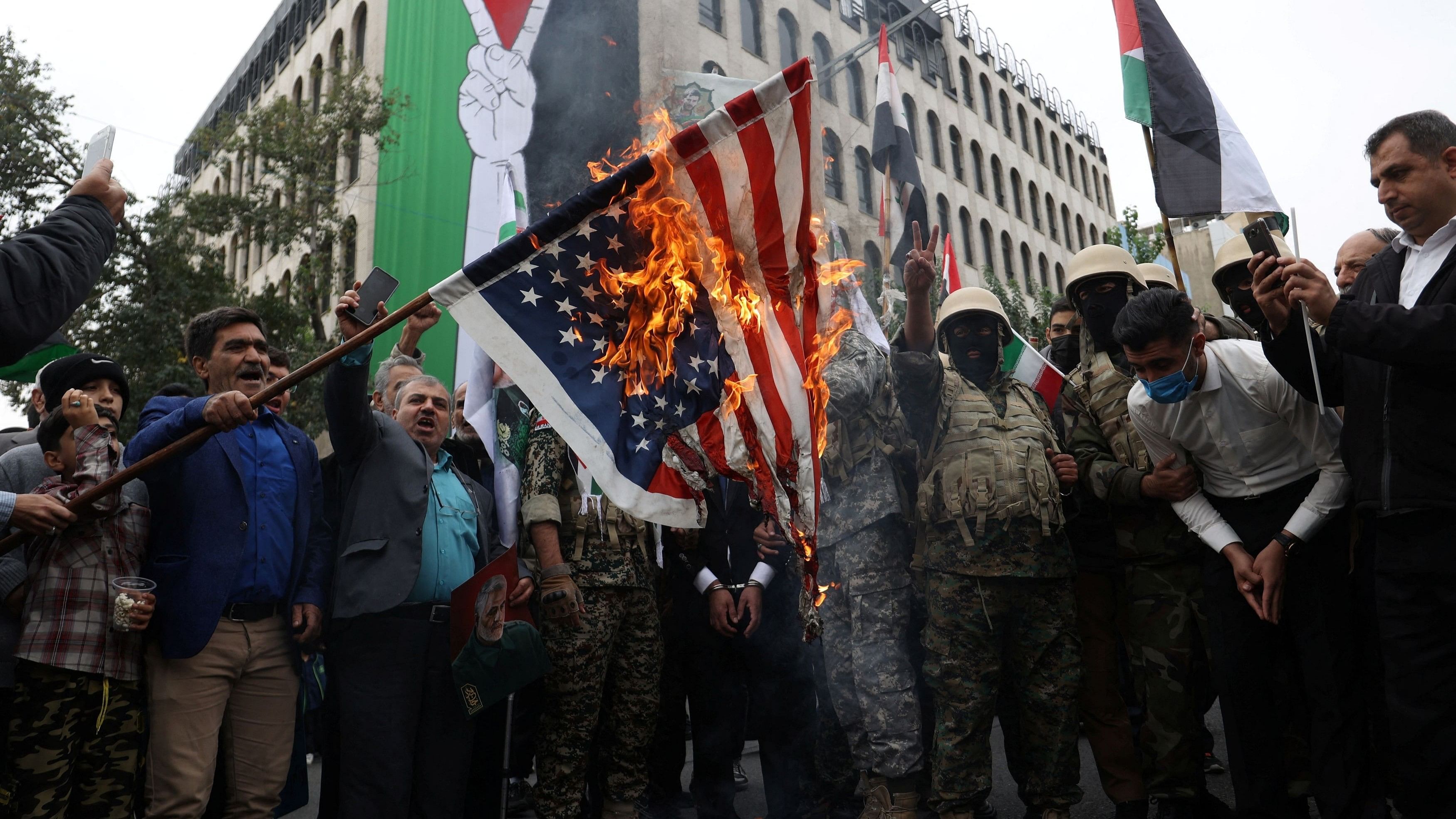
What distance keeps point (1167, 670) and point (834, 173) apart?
23032 millimetres

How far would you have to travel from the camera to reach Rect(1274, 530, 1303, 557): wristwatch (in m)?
3.67

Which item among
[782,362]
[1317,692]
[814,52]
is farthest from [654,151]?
[814,52]

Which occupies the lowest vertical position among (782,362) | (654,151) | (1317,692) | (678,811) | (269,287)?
(678,811)

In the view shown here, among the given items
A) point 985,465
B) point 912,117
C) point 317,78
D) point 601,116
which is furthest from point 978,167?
point 985,465

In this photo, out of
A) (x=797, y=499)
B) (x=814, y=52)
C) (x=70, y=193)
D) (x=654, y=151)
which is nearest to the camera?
(x=70, y=193)

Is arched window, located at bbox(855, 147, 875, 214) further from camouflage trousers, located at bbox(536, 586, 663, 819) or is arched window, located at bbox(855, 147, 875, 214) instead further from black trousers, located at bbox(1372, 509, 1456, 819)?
black trousers, located at bbox(1372, 509, 1456, 819)

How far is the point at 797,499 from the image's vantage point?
338 centimetres

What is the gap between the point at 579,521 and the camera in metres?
4.46

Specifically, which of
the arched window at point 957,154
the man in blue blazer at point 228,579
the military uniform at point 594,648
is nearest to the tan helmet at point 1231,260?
the military uniform at point 594,648

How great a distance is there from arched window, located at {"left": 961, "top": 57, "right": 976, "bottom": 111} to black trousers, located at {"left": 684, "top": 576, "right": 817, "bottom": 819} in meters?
34.3

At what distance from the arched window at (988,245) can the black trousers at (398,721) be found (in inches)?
1351

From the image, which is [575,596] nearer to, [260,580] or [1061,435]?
[260,580]

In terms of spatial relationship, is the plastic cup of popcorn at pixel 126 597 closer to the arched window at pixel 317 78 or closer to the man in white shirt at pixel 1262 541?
the man in white shirt at pixel 1262 541

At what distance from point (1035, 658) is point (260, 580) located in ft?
10.1
